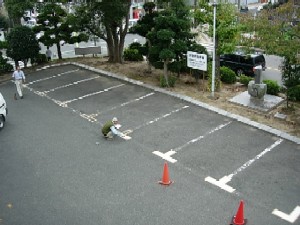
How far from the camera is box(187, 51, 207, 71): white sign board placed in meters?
14.9

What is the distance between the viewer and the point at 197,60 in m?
15.1

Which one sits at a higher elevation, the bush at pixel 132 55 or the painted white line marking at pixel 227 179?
the bush at pixel 132 55

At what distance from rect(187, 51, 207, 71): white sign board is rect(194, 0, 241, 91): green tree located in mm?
881

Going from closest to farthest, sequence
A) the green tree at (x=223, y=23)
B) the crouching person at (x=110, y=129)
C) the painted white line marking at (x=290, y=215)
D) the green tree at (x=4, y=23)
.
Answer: the painted white line marking at (x=290, y=215)
the crouching person at (x=110, y=129)
the green tree at (x=223, y=23)
the green tree at (x=4, y=23)

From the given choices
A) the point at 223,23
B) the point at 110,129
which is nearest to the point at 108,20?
the point at 223,23

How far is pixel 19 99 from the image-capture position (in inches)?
616

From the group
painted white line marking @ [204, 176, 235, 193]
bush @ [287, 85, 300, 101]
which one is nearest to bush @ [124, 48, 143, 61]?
bush @ [287, 85, 300, 101]

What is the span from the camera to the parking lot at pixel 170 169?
7.95m

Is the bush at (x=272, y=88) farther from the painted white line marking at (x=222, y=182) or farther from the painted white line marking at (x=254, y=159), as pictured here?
the painted white line marking at (x=222, y=182)

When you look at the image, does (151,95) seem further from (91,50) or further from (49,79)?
(91,50)

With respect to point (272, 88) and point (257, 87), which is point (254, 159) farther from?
point (272, 88)

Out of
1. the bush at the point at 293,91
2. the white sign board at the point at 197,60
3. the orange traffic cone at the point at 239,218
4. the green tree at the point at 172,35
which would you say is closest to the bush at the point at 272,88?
the bush at the point at 293,91

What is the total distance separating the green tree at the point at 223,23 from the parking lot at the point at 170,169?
3.02 m

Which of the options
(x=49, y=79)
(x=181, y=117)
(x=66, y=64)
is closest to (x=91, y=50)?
(x=66, y=64)
